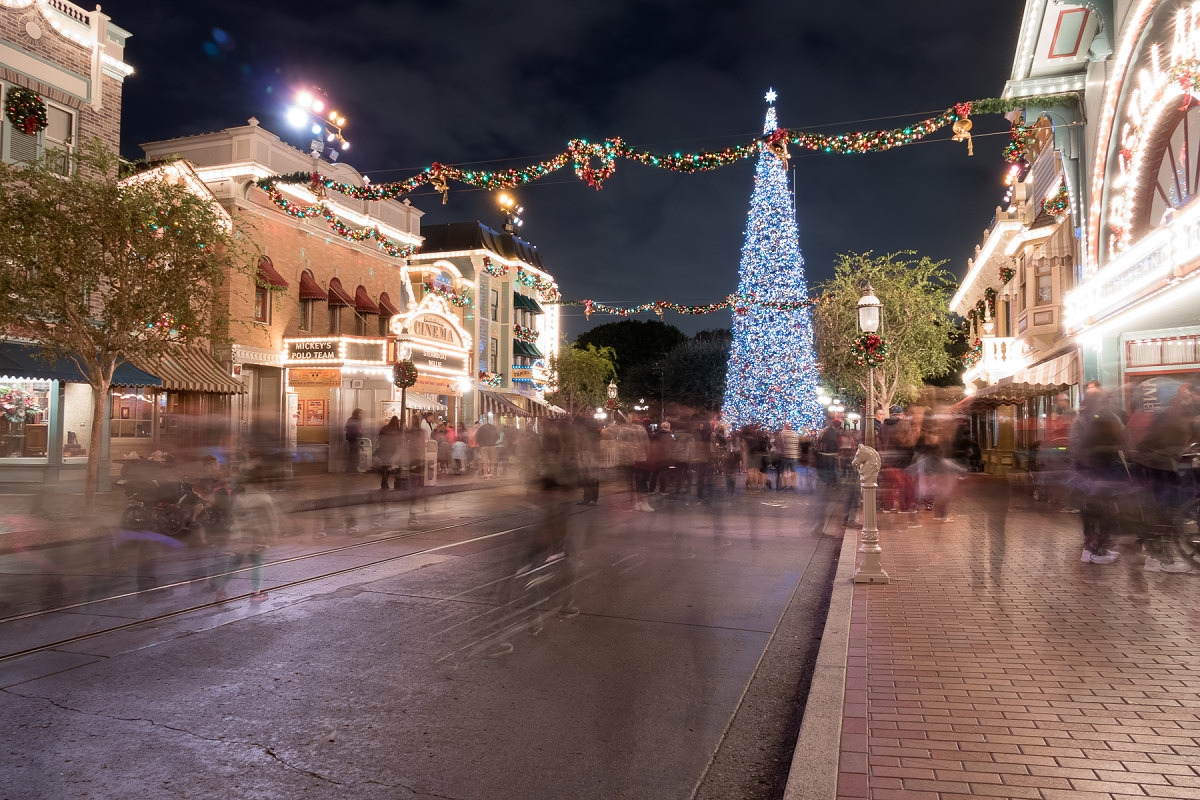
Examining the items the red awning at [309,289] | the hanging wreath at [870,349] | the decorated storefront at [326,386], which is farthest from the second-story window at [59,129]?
the hanging wreath at [870,349]

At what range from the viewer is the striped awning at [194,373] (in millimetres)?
18547

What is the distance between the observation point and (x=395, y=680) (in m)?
4.98

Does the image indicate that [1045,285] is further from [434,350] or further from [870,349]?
[434,350]

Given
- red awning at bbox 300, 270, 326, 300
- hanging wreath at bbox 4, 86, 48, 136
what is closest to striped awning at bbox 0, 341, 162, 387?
hanging wreath at bbox 4, 86, 48, 136

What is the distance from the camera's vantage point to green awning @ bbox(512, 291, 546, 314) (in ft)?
148

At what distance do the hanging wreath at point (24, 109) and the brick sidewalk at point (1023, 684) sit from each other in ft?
61.9

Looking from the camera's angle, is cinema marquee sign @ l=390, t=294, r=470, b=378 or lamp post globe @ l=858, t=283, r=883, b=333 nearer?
lamp post globe @ l=858, t=283, r=883, b=333

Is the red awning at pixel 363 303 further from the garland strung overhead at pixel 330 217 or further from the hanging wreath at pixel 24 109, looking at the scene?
the hanging wreath at pixel 24 109

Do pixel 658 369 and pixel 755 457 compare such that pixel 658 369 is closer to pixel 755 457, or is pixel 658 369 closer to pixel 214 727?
pixel 755 457

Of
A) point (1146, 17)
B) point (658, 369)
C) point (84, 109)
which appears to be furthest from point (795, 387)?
point (658, 369)

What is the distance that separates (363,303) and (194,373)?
339 inches

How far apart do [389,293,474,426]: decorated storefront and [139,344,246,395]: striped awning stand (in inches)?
185

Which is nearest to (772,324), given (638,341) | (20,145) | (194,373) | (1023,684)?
(194,373)

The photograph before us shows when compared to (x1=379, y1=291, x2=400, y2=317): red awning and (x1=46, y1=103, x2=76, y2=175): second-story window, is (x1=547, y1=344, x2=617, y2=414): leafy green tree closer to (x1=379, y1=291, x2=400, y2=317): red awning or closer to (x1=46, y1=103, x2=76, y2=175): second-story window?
(x1=379, y1=291, x2=400, y2=317): red awning
